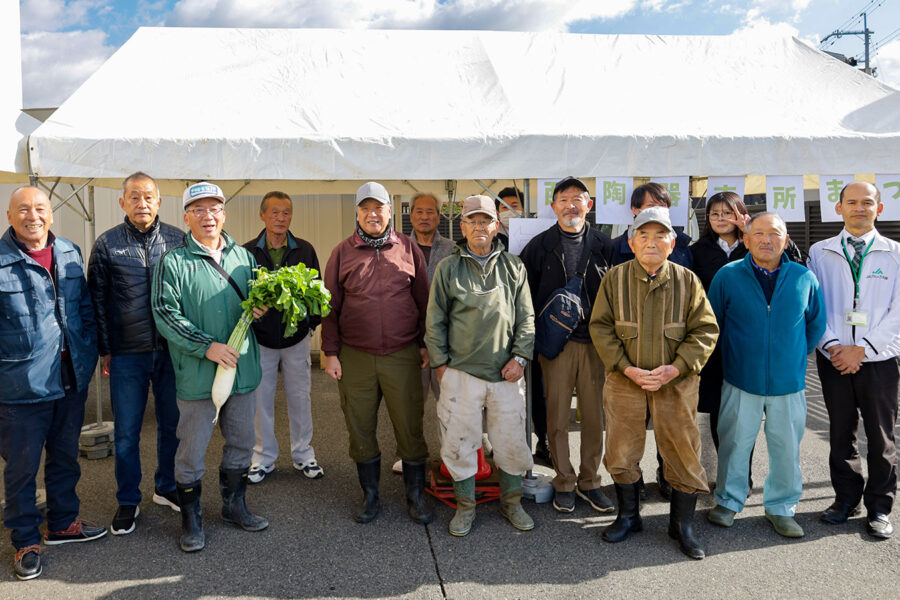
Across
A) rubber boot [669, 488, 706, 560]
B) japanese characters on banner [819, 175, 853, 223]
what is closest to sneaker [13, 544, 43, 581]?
rubber boot [669, 488, 706, 560]

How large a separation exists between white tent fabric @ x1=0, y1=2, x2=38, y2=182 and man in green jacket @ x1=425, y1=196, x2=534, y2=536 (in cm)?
276

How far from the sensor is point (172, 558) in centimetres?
319

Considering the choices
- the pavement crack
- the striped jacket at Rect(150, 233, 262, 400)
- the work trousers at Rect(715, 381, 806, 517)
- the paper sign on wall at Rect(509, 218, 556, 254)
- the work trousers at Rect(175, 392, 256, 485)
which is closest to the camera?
the pavement crack

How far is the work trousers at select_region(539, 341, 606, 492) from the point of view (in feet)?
12.1

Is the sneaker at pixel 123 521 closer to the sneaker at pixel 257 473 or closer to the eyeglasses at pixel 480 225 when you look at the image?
the sneaker at pixel 257 473

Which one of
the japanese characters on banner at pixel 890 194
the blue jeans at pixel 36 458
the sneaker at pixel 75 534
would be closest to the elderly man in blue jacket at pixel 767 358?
the japanese characters on banner at pixel 890 194

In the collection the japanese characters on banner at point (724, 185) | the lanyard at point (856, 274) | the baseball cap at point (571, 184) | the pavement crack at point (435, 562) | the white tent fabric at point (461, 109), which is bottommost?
the pavement crack at point (435, 562)

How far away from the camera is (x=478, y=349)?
3371 millimetres

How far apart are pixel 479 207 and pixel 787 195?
2.32 m

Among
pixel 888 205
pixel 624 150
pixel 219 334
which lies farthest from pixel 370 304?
pixel 888 205

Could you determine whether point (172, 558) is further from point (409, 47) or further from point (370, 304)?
point (409, 47)

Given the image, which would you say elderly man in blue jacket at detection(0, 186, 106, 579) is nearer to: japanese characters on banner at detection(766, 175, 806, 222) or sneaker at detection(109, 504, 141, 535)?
sneaker at detection(109, 504, 141, 535)

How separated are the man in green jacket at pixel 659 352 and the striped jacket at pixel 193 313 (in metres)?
2.04

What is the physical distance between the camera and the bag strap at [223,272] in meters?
3.28
